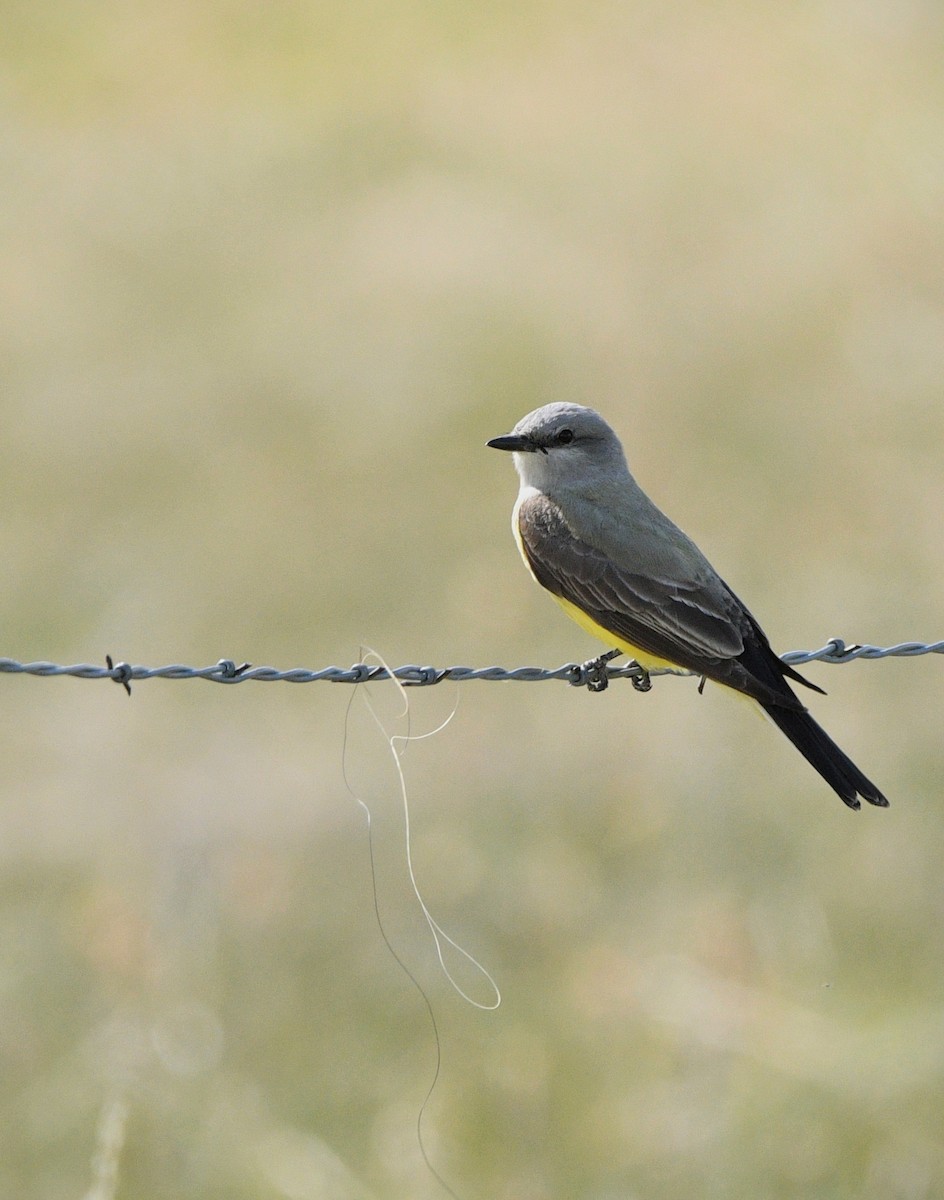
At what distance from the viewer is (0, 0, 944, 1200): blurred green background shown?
6.07 m

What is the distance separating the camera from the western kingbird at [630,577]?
596 centimetres

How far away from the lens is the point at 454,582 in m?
10.0

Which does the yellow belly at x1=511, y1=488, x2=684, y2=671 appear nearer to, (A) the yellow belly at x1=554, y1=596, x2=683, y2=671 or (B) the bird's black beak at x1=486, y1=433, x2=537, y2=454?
(A) the yellow belly at x1=554, y1=596, x2=683, y2=671

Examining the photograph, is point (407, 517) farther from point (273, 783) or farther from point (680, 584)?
point (680, 584)

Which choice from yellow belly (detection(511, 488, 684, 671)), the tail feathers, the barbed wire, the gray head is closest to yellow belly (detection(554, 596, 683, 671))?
yellow belly (detection(511, 488, 684, 671))

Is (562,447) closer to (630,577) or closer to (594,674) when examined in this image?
(630,577)

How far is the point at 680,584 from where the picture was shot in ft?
20.7

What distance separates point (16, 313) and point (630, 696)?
711cm

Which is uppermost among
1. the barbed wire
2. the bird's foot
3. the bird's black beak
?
the bird's black beak

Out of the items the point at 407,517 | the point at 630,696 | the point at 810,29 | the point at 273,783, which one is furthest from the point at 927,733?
the point at 810,29

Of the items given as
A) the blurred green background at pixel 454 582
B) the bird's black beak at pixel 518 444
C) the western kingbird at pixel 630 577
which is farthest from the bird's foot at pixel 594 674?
the blurred green background at pixel 454 582

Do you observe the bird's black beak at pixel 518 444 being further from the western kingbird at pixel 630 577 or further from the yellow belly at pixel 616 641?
the yellow belly at pixel 616 641

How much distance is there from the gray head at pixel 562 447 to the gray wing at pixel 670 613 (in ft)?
1.34

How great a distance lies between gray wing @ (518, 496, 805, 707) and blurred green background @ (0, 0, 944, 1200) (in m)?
1.33
